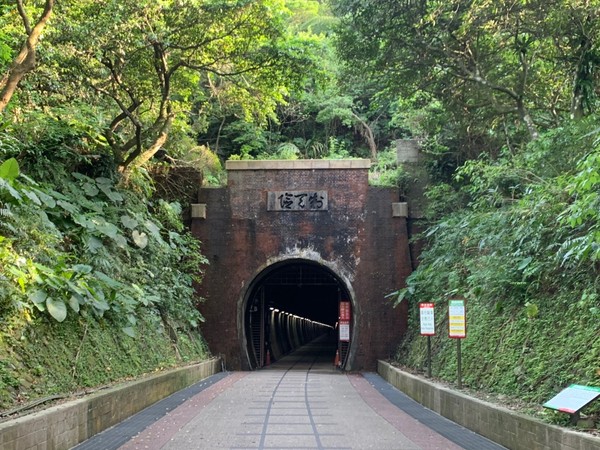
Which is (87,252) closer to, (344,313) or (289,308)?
(344,313)

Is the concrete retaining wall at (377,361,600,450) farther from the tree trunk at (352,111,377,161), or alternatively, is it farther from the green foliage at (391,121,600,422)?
the tree trunk at (352,111,377,161)

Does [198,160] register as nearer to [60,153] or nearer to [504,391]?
[60,153]

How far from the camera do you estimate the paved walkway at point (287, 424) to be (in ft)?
19.8

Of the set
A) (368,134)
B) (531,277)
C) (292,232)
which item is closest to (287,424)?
(531,277)

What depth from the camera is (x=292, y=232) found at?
1655 centimetres

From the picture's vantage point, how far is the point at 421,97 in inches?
554

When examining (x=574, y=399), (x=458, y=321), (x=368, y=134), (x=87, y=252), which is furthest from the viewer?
(x=368, y=134)

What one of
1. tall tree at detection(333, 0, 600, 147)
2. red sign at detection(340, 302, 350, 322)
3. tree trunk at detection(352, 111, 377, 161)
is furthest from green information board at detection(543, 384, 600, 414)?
tree trunk at detection(352, 111, 377, 161)

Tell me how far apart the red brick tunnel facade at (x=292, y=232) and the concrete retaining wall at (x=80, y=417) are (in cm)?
659

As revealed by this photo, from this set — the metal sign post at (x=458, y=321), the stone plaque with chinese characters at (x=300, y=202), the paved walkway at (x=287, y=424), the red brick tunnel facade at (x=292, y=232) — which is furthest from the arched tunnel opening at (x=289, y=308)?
the metal sign post at (x=458, y=321)

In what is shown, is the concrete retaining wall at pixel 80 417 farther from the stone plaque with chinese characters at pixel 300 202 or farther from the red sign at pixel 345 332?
the red sign at pixel 345 332

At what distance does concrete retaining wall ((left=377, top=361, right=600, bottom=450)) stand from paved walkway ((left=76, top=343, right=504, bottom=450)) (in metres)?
0.14

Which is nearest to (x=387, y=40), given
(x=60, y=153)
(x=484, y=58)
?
(x=484, y=58)

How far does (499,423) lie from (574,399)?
133 centimetres
